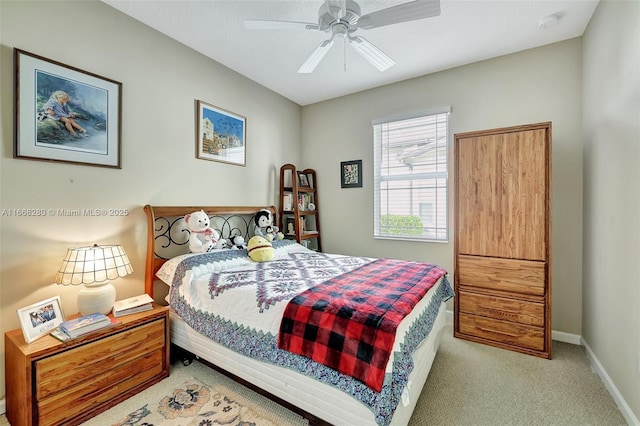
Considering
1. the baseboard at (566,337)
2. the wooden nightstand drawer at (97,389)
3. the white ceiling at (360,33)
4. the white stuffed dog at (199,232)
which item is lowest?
the baseboard at (566,337)

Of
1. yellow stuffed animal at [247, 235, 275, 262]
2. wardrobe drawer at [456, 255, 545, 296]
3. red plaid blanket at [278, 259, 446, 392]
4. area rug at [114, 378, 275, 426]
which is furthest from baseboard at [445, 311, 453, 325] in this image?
area rug at [114, 378, 275, 426]

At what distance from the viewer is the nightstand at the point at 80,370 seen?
4.85 feet

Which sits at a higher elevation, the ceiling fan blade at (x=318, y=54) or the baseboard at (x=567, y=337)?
the ceiling fan blade at (x=318, y=54)

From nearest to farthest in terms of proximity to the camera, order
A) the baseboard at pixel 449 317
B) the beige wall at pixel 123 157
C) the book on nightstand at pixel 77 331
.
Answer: the book on nightstand at pixel 77 331 → the beige wall at pixel 123 157 → the baseboard at pixel 449 317

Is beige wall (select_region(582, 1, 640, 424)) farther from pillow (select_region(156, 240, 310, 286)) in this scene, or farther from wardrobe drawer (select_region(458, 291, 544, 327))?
pillow (select_region(156, 240, 310, 286))

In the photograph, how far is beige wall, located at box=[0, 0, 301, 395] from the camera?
1.72 metres

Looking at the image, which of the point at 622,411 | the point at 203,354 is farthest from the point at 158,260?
the point at 622,411

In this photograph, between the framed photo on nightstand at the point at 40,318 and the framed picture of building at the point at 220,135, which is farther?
the framed picture of building at the point at 220,135

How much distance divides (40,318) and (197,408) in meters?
1.07

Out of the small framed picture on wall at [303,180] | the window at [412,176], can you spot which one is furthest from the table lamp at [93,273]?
the window at [412,176]

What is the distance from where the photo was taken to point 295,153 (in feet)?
13.6

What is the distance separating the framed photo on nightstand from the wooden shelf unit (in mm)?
2290

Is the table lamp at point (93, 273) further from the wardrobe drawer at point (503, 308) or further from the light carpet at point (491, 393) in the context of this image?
the wardrobe drawer at point (503, 308)

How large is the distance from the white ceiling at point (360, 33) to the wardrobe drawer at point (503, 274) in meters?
1.99
